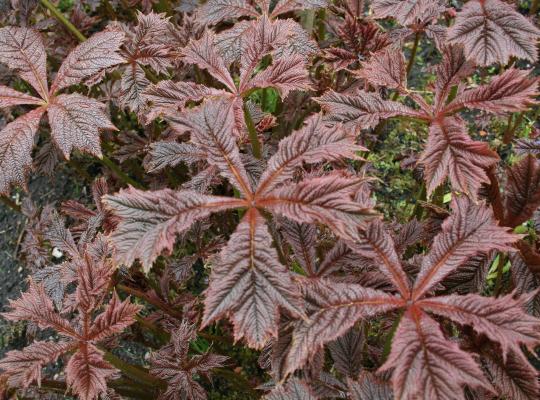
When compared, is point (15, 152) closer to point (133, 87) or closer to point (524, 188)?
point (133, 87)

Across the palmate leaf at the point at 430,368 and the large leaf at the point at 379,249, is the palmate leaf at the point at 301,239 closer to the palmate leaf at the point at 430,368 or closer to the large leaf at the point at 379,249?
the large leaf at the point at 379,249

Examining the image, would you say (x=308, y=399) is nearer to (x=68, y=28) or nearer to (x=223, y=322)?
(x=223, y=322)

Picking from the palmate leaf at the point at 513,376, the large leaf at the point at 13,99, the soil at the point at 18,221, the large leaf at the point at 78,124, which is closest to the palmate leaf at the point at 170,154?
the large leaf at the point at 78,124

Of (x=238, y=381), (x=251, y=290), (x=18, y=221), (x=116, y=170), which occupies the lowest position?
(x=238, y=381)

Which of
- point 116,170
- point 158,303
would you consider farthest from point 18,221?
point 158,303

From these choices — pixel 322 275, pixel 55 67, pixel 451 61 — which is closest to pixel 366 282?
pixel 322 275

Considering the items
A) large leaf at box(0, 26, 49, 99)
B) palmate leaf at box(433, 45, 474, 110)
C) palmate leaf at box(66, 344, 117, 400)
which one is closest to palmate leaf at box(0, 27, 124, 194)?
large leaf at box(0, 26, 49, 99)

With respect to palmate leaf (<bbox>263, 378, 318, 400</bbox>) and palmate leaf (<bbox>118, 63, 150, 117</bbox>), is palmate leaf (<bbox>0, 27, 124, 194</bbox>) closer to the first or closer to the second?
palmate leaf (<bbox>118, 63, 150, 117</bbox>)
